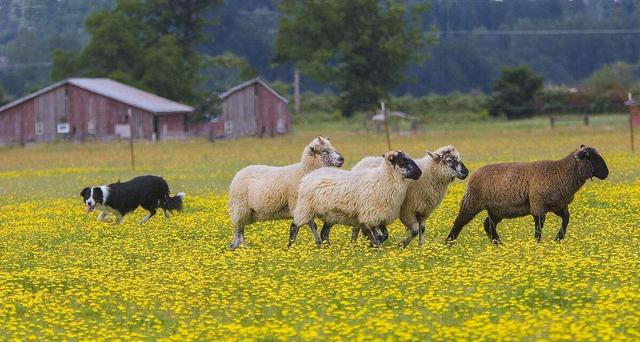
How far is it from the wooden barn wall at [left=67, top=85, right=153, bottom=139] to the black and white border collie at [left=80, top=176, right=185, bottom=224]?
5347 centimetres

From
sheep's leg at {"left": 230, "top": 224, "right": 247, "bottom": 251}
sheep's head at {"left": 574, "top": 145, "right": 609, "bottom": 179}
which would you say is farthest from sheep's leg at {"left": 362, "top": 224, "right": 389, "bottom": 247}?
sheep's head at {"left": 574, "top": 145, "right": 609, "bottom": 179}

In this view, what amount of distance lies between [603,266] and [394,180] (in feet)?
12.5

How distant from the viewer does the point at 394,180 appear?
53.8 ft

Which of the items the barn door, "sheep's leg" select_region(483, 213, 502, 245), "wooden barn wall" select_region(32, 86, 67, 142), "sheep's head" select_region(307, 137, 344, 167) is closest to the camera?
"sheep's leg" select_region(483, 213, 502, 245)

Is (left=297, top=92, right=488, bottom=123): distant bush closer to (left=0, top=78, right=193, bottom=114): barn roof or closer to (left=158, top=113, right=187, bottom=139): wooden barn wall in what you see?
(left=158, top=113, right=187, bottom=139): wooden barn wall

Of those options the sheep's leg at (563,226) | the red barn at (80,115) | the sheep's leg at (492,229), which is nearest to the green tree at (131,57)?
the red barn at (80,115)

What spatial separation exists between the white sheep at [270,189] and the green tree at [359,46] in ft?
266

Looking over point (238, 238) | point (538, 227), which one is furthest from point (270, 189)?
point (538, 227)

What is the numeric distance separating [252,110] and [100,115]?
15798 mm

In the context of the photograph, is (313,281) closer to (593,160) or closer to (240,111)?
(593,160)

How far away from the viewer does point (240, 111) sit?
89562 millimetres

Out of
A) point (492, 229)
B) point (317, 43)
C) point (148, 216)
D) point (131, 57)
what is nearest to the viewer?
point (492, 229)

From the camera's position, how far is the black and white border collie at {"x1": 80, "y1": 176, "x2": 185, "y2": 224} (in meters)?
22.1

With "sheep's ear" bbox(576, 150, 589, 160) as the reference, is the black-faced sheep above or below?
below
